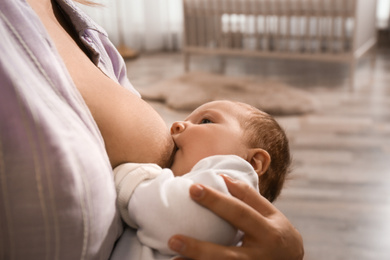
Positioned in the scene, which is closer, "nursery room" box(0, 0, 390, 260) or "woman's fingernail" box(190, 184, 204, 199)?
"nursery room" box(0, 0, 390, 260)

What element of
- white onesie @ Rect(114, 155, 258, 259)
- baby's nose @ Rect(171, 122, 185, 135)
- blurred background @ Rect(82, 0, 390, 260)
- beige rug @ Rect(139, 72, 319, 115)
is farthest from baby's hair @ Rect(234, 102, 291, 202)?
beige rug @ Rect(139, 72, 319, 115)

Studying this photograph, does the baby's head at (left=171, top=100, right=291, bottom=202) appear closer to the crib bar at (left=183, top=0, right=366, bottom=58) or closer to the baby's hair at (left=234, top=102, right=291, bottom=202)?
the baby's hair at (left=234, top=102, right=291, bottom=202)

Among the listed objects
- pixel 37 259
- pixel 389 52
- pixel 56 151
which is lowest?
pixel 389 52

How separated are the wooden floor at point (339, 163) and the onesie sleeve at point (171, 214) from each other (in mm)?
1135

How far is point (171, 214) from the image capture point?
67 centimetres

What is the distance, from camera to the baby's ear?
91 cm

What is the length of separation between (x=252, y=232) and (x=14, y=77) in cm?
36

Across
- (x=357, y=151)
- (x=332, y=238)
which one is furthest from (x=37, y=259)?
(x=357, y=151)

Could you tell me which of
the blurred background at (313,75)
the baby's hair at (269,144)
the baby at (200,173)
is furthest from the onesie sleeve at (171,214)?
the blurred background at (313,75)

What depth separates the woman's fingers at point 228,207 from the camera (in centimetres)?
67

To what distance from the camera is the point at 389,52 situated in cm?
488

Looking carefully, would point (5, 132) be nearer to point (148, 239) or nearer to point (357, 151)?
point (148, 239)

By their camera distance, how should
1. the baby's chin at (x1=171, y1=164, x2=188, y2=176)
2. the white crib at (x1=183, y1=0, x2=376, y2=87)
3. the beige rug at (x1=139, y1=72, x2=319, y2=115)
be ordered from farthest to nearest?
the white crib at (x1=183, y1=0, x2=376, y2=87) → the beige rug at (x1=139, y1=72, x2=319, y2=115) → the baby's chin at (x1=171, y1=164, x2=188, y2=176)

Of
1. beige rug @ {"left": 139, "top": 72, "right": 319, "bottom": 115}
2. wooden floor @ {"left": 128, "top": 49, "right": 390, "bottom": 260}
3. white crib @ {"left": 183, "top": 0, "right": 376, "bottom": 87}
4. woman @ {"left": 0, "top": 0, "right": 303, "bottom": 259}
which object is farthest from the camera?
white crib @ {"left": 183, "top": 0, "right": 376, "bottom": 87}
